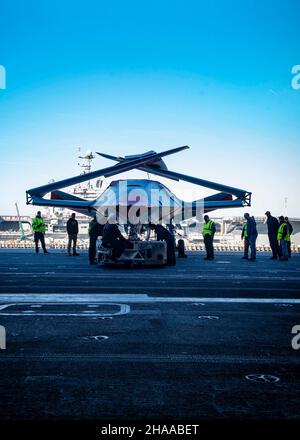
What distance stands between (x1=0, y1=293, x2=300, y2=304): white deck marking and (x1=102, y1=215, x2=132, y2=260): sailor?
526cm

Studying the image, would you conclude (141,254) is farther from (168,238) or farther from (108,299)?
(108,299)

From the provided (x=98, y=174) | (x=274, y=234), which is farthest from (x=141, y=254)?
(x=274, y=234)

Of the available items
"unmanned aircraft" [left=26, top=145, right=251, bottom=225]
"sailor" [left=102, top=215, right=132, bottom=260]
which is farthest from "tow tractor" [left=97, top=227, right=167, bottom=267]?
"unmanned aircraft" [left=26, top=145, right=251, bottom=225]

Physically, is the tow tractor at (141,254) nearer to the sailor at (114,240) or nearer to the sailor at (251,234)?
the sailor at (114,240)

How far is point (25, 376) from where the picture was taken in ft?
8.84

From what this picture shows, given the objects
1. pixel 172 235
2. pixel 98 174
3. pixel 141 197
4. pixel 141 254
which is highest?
pixel 98 174

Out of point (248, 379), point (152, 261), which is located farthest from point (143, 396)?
point (152, 261)

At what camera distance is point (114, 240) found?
1198 cm

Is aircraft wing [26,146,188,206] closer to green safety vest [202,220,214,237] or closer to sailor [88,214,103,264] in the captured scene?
sailor [88,214,103,264]

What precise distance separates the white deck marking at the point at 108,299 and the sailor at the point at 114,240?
5.26m

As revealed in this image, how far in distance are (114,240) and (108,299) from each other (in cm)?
572

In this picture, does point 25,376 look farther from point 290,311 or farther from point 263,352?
point 290,311

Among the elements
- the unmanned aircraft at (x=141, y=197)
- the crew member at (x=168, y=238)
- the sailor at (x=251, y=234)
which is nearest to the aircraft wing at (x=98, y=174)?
the unmanned aircraft at (x=141, y=197)

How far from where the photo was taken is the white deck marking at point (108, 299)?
6.10 meters
